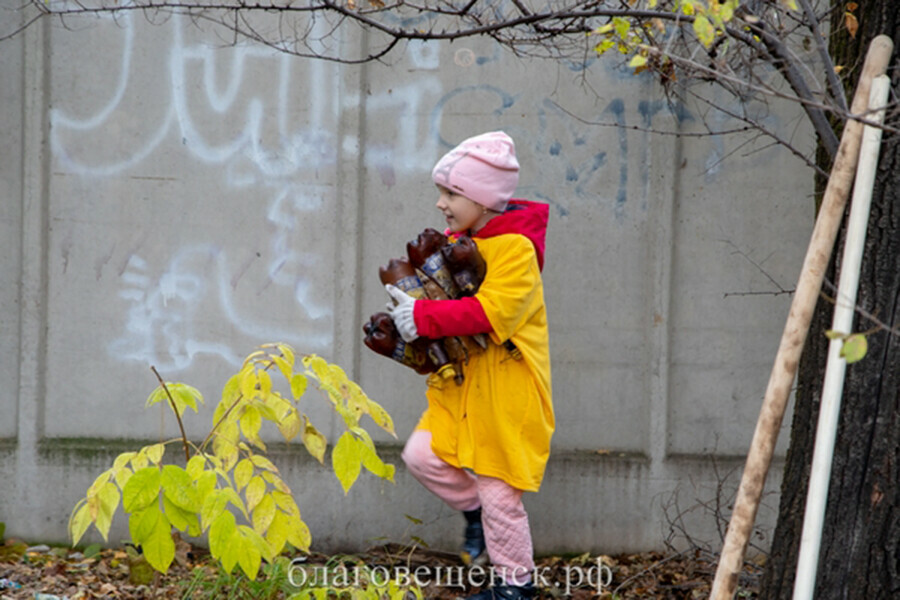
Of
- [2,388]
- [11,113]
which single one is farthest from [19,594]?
[11,113]

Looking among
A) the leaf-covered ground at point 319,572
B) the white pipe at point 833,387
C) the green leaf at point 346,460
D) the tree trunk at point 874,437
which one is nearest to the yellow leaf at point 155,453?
the green leaf at point 346,460

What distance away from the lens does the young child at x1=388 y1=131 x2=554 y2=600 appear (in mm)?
3182

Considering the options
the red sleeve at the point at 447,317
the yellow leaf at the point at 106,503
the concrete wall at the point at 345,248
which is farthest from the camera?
the concrete wall at the point at 345,248

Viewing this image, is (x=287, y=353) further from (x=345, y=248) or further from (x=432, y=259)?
(x=345, y=248)

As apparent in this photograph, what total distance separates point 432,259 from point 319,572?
136 centimetres

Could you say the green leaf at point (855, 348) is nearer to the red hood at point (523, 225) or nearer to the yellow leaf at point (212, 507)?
the yellow leaf at point (212, 507)

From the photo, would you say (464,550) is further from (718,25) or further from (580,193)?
(718,25)

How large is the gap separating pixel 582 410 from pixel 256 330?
5.00ft

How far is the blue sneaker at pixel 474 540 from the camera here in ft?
11.4

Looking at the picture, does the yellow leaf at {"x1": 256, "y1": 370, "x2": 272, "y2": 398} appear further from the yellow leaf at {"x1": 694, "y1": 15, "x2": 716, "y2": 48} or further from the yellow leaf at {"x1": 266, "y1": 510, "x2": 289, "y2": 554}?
the yellow leaf at {"x1": 694, "y1": 15, "x2": 716, "y2": 48}

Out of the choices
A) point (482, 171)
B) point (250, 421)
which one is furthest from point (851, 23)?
point (250, 421)

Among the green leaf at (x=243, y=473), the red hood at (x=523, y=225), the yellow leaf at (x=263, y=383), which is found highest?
the red hood at (x=523, y=225)

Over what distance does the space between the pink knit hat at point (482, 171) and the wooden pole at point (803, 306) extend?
1.35m

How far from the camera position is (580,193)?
13.2 feet
